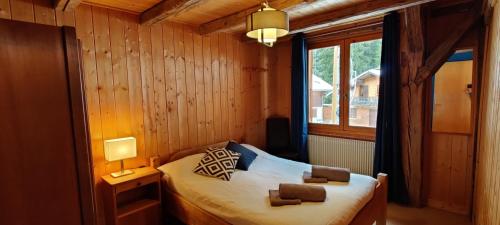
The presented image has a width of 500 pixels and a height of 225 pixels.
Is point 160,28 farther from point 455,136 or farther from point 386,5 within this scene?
point 455,136

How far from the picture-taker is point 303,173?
277 cm

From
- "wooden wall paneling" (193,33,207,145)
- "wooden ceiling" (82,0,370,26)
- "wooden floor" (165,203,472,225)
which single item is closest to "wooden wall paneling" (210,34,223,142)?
"wooden wall paneling" (193,33,207,145)

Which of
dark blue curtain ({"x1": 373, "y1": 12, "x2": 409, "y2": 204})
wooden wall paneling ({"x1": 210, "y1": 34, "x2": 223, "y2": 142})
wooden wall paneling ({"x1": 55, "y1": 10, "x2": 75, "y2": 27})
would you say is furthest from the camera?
wooden wall paneling ({"x1": 210, "y1": 34, "x2": 223, "y2": 142})

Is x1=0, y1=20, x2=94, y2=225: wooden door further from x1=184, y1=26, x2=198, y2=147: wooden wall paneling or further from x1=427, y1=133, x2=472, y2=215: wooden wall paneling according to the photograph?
x1=427, y1=133, x2=472, y2=215: wooden wall paneling

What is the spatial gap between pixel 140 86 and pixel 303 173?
2052mm

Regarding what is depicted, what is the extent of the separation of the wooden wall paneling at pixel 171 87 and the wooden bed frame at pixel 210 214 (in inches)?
23.6

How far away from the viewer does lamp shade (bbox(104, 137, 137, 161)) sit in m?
2.46

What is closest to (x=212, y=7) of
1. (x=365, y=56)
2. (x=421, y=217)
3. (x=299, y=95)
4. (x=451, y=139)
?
(x=299, y=95)

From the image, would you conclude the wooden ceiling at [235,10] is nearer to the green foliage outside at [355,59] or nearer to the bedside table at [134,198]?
the green foliage outside at [355,59]

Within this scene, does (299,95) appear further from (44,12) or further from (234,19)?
(44,12)

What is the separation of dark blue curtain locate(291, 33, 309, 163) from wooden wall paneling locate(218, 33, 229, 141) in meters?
1.09

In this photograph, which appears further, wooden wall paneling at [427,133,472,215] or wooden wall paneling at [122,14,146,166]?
wooden wall paneling at [427,133,472,215]

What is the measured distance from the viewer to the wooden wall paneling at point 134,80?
9.07 feet

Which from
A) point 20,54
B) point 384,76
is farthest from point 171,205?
point 384,76
